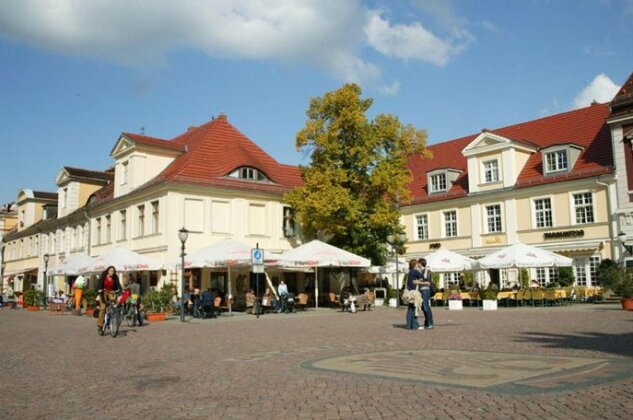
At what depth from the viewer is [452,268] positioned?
102 ft

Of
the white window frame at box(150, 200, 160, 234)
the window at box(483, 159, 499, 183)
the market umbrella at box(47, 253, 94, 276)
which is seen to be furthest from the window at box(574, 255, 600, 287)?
the market umbrella at box(47, 253, 94, 276)

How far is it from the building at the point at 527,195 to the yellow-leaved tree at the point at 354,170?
759 centimetres

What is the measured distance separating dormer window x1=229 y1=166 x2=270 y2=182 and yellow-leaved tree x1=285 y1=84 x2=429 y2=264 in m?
3.89

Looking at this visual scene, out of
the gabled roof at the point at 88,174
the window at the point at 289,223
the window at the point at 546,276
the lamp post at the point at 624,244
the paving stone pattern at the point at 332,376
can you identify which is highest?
the gabled roof at the point at 88,174

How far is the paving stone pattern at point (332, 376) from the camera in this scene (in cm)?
676

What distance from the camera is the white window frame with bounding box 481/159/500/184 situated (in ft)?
128

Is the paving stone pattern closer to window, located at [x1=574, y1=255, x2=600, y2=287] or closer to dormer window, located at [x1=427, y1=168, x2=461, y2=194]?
window, located at [x1=574, y1=255, x2=600, y2=287]

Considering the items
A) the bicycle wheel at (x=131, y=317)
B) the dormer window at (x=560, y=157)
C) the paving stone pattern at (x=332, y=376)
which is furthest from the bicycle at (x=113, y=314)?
the dormer window at (x=560, y=157)

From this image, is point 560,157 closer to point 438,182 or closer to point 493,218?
point 493,218

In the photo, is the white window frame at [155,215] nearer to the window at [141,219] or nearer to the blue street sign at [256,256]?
the window at [141,219]

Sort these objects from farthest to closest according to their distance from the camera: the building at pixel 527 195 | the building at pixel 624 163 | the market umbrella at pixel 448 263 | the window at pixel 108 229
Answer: the window at pixel 108 229, the building at pixel 527 195, the building at pixel 624 163, the market umbrella at pixel 448 263

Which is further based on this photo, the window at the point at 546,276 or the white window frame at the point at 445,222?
the white window frame at the point at 445,222

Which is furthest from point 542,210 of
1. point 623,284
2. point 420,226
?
point 623,284

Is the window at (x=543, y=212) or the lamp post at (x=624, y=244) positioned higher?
the window at (x=543, y=212)
